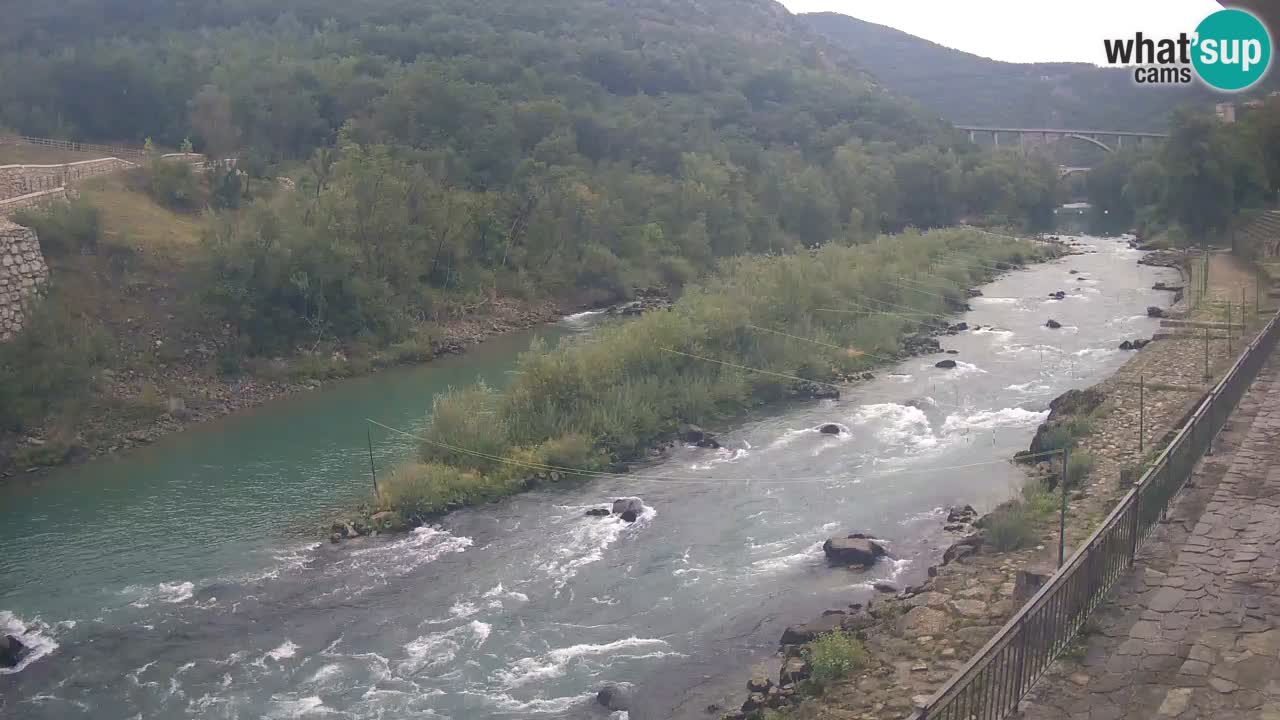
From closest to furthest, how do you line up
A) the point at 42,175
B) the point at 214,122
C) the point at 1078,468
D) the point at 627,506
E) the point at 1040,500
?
1. the point at 1040,500
2. the point at 1078,468
3. the point at 627,506
4. the point at 42,175
5. the point at 214,122

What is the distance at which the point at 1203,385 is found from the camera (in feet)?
65.9

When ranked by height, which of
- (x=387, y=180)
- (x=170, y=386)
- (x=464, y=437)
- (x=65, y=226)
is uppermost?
(x=387, y=180)

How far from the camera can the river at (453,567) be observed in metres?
12.6

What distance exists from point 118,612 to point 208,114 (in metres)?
37.6

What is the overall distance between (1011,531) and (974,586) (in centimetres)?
156

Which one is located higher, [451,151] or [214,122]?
[214,122]

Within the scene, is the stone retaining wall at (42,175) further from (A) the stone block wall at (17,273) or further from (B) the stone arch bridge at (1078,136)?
(B) the stone arch bridge at (1078,136)

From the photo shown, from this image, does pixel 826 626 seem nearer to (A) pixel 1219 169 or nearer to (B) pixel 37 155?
(A) pixel 1219 169

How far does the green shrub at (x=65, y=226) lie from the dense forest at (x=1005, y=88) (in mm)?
71921

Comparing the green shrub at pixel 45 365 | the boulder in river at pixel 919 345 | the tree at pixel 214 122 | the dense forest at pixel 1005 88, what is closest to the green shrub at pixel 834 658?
the boulder in river at pixel 919 345

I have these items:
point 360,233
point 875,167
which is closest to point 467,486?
point 360,233

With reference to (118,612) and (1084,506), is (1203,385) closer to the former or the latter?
(1084,506)

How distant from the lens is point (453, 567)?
1598 centimetres

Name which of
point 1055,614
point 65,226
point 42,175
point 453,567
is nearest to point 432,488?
point 453,567
